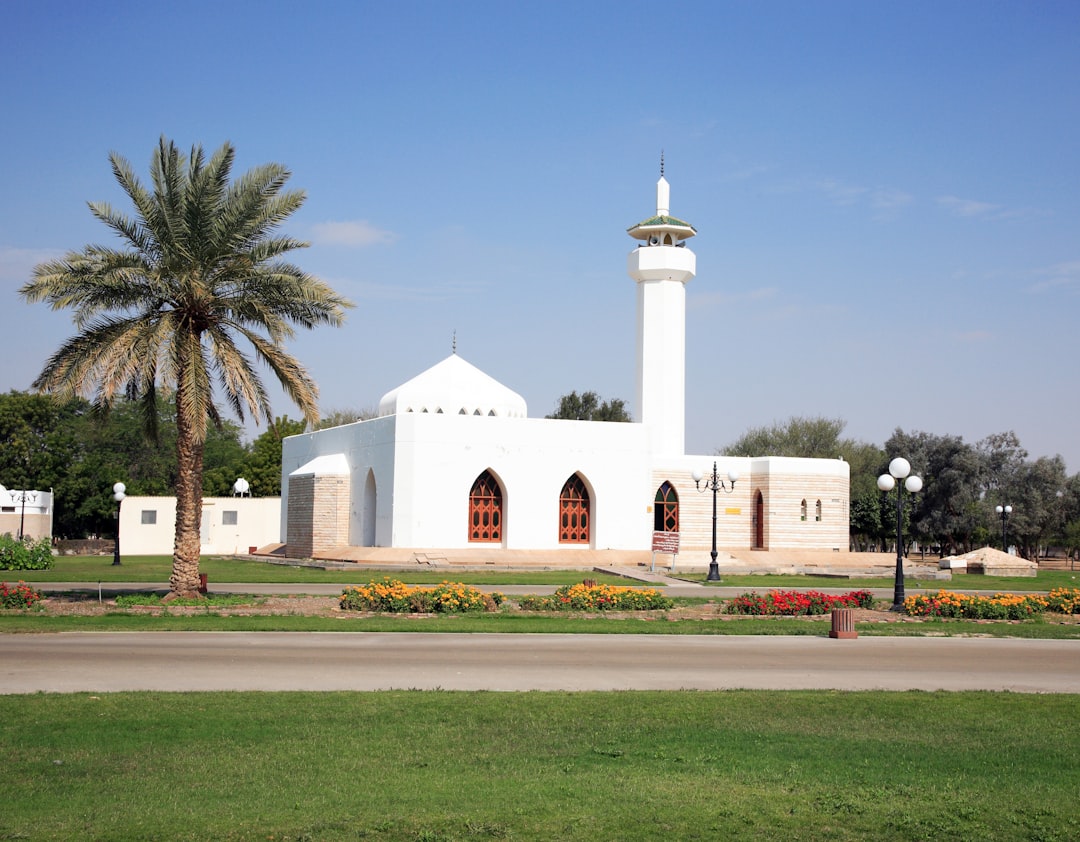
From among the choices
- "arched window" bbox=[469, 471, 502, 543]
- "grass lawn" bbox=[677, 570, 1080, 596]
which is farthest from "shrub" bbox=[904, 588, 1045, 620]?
"arched window" bbox=[469, 471, 502, 543]

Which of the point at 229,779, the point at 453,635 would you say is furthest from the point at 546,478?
the point at 229,779

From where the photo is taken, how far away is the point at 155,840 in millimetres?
6727

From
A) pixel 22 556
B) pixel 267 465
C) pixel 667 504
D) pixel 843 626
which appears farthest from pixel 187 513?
pixel 267 465

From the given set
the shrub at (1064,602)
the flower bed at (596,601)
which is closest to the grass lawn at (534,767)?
the flower bed at (596,601)

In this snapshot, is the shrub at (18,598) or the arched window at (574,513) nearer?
the shrub at (18,598)

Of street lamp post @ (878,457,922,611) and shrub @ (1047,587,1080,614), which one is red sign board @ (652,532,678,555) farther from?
shrub @ (1047,587,1080,614)

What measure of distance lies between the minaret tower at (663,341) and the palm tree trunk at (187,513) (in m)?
24.6

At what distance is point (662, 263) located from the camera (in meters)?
43.9

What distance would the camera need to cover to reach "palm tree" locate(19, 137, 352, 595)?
21.8 metres

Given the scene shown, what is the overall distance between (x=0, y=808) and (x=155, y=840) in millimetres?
1316

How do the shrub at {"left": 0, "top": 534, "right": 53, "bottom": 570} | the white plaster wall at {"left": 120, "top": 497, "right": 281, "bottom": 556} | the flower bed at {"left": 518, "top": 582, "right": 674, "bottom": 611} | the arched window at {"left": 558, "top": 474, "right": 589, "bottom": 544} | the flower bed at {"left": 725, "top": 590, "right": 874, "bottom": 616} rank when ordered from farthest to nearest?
the white plaster wall at {"left": 120, "top": 497, "right": 281, "bottom": 556} < the arched window at {"left": 558, "top": 474, "right": 589, "bottom": 544} < the shrub at {"left": 0, "top": 534, "right": 53, "bottom": 570} < the flower bed at {"left": 518, "top": 582, "right": 674, "bottom": 611} < the flower bed at {"left": 725, "top": 590, "right": 874, "bottom": 616}

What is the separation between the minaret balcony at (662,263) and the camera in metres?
43.9

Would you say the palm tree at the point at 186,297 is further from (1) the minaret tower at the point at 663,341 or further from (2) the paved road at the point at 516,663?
(1) the minaret tower at the point at 663,341

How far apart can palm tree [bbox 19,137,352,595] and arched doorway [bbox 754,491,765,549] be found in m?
25.1
